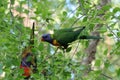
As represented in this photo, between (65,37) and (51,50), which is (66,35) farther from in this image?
(51,50)

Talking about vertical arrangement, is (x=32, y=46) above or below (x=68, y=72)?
above

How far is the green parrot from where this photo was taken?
1772mm

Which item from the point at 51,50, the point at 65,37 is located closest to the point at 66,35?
the point at 65,37

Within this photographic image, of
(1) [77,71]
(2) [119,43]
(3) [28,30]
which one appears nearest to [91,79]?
(1) [77,71]

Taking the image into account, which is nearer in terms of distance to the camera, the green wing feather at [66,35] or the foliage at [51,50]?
the foliage at [51,50]

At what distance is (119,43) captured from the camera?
163 cm

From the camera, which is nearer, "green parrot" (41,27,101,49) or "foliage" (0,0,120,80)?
"foliage" (0,0,120,80)

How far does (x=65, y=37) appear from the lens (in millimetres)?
1832

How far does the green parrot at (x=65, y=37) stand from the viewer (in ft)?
5.82

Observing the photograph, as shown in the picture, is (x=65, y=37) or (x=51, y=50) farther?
(x=65, y=37)

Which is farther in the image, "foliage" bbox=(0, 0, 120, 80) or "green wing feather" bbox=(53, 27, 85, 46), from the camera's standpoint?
"green wing feather" bbox=(53, 27, 85, 46)

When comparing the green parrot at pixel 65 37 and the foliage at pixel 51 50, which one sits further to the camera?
the green parrot at pixel 65 37

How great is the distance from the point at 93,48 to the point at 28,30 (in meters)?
0.94

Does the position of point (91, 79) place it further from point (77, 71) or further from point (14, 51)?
point (14, 51)
